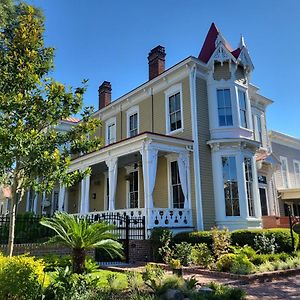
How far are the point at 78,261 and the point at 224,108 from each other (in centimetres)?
1110

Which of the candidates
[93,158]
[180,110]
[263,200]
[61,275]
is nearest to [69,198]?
[93,158]

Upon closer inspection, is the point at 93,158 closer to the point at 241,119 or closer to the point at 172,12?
the point at 241,119

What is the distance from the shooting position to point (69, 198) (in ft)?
80.0

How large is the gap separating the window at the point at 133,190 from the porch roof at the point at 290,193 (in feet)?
33.9

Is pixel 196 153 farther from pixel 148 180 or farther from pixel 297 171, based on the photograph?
pixel 297 171

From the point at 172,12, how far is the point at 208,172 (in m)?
7.43

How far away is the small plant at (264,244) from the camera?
39.2 ft

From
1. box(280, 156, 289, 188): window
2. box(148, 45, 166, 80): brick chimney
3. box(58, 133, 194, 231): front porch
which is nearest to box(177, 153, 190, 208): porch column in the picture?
box(58, 133, 194, 231): front porch

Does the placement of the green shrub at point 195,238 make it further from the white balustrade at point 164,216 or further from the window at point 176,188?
the window at point 176,188

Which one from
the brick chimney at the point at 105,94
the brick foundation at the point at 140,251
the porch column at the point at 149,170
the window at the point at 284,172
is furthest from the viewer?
the window at the point at 284,172

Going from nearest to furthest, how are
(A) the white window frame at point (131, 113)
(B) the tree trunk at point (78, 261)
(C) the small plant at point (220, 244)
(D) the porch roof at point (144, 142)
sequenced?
(B) the tree trunk at point (78, 261), (C) the small plant at point (220, 244), (D) the porch roof at point (144, 142), (A) the white window frame at point (131, 113)

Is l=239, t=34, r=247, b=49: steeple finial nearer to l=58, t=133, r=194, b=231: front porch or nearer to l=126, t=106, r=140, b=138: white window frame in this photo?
l=58, t=133, r=194, b=231: front porch

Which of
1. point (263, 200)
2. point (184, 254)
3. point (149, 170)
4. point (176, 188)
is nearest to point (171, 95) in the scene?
point (176, 188)

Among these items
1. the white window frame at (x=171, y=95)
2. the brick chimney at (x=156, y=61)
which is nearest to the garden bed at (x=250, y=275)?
the white window frame at (x=171, y=95)
